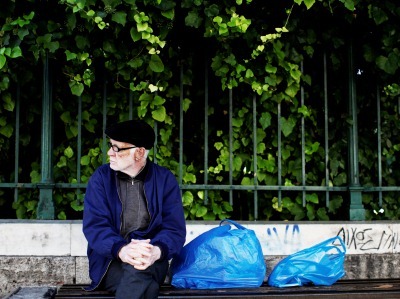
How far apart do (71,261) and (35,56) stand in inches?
57.4

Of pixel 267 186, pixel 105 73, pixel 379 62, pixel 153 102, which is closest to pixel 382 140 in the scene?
pixel 379 62

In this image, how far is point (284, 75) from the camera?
5309mm

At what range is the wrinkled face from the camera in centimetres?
395

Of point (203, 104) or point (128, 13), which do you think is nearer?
point (128, 13)

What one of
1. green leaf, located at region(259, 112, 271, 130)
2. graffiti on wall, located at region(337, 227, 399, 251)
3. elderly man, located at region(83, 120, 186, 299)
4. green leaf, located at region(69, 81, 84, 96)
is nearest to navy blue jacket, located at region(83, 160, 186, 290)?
elderly man, located at region(83, 120, 186, 299)

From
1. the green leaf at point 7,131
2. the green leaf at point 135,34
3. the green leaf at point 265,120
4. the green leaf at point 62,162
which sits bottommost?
the green leaf at point 62,162

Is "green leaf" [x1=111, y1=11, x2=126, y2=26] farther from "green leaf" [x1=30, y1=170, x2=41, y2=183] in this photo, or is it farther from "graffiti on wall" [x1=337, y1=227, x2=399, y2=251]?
"graffiti on wall" [x1=337, y1=227, x2=399, y2=251]

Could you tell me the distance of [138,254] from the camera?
3578mm

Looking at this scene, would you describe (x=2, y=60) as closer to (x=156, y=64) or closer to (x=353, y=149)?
(x=156, y=64)

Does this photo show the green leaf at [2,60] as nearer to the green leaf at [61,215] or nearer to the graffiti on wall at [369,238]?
the green leaf at [61,215]

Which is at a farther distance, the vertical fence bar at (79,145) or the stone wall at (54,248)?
the vertical fence bar at (79,145)

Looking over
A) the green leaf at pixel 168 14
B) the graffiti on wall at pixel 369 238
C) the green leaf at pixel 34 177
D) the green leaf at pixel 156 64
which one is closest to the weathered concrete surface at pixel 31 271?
the green leaf at pixel 34 177

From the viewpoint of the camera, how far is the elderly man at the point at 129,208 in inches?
150

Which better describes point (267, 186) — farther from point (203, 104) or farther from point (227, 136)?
point (203, 104)
